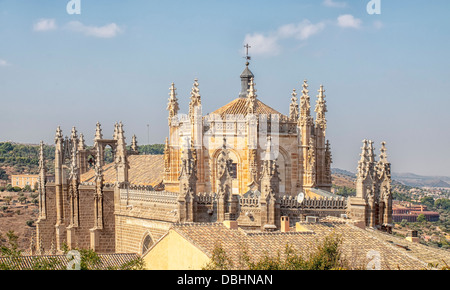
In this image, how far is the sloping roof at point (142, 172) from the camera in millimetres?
39812

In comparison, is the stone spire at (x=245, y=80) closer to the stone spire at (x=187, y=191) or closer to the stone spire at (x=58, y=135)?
the stone spire at (x=187, y=191)

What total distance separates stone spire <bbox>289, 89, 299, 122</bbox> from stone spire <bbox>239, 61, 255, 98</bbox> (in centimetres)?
274

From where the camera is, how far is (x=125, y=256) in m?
27.6

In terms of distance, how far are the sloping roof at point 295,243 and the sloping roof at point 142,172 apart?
1690 cm

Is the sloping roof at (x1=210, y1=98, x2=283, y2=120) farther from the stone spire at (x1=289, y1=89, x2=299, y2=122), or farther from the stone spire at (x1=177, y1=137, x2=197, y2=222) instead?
the stone spire at (x1=177, y1=137, x2=197, y2=222)

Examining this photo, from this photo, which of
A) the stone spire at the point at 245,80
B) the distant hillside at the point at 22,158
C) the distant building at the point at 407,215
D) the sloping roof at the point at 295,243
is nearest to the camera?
the sloping roof at the point at 295,243

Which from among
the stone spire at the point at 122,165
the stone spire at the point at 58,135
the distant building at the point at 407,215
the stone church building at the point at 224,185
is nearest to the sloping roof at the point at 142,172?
the stone church building at the point at 224,185

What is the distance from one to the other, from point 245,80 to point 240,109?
2990 millimetres

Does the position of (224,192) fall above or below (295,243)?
above

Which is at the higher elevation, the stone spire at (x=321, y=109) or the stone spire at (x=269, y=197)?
the stone spire at (x=321, y=109)

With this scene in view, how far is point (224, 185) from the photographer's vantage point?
28891mm

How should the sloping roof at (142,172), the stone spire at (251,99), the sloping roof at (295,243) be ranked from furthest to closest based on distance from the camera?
the sloping roof at (142,172) < the stone spire at (251,99) < the sloping roof at (295,243)

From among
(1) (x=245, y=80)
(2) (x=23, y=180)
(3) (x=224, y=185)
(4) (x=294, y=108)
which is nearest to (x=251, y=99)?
(4) (x=294, y=108)

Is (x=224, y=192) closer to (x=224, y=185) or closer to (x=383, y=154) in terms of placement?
(x=224, y=185)
